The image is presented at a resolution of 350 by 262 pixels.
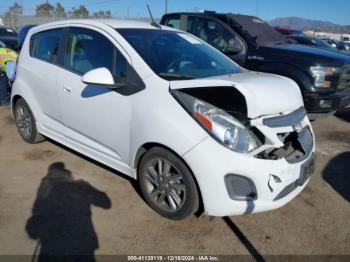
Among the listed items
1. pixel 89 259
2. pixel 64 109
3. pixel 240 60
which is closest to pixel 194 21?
pixel 240 60

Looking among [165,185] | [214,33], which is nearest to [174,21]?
[214,33]

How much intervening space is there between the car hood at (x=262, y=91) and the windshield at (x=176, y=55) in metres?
0.33

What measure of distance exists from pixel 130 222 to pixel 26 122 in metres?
2.55

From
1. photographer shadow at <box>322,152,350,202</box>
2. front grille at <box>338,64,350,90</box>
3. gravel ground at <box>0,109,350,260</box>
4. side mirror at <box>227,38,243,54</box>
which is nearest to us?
gravel ground at <box>0,109,350,260</box>

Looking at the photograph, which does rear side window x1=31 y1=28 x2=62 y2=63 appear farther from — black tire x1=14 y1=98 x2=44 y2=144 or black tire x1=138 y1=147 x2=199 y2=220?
black tire x1=138 y1=147 x2=199 y2=220

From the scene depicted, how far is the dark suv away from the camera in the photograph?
537 centimetres

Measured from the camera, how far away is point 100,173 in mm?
4070

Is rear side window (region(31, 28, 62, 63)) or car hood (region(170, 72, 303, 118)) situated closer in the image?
car hood (region(170, 72, 303, 118))

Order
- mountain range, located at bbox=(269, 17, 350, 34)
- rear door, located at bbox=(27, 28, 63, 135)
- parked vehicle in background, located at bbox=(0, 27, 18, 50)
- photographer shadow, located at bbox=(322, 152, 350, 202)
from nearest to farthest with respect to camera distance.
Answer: photographer shadow, located at bbox=(322, 152, 350, 202) → rear door, located at bbox=(27, 28, 63, 135) → parked vehicle in background, located at bbox=(0, 27, 18, 50) → mountain range, located at bbox=(269, 17, 350, 34)

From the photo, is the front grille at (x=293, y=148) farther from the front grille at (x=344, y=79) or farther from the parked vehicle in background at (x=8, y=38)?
the parked vehicle in background at (x=8, y=38)

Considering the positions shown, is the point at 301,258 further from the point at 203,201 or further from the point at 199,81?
the point at 199,81

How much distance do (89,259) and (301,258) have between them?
5.55 ft

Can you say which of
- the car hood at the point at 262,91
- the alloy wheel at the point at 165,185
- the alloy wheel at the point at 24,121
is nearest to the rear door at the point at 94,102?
the alloy wheel at the point at 165,185

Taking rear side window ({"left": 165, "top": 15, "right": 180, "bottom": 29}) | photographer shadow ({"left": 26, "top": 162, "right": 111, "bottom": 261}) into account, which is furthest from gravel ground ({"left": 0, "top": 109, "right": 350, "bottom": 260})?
rear side window ({"left": 165, "top": 15, "right": 180, "bottom": 29})
